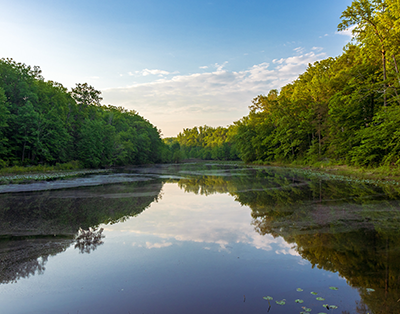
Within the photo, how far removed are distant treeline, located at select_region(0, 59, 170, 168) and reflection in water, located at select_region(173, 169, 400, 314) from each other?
95.7 feet

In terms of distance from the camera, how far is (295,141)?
41656 mm

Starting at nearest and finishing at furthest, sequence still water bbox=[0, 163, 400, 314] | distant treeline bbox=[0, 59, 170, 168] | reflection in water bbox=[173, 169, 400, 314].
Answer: still water bbox=[0, 163, 400, 314], reflection in water bbox=[173, 169, 400, 314], distant treeline bbox=[0, 59, 170, 168]

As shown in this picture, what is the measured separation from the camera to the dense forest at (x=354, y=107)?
65.7ft

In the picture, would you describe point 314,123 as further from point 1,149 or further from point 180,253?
point 1,149

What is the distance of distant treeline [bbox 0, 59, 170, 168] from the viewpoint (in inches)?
1173

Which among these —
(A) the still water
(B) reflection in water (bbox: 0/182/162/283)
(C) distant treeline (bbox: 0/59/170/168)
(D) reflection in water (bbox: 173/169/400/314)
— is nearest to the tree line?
(D) reflection in water (bbox: 173/169/400/314)

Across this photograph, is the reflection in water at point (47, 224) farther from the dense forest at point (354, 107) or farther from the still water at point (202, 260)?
the dense forest at point (354, 107)

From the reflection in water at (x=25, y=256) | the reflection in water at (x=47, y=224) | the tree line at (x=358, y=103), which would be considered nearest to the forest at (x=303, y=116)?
the tree line at (x=358, y=103)

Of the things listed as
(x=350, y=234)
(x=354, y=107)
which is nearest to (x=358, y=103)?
(x=354, y=107)

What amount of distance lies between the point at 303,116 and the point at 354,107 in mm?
15520

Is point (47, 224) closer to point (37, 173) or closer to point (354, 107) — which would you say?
point (37, 173)

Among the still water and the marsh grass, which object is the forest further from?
the still water

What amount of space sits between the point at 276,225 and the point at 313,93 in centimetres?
3827

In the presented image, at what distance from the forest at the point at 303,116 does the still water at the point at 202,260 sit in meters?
15.1
